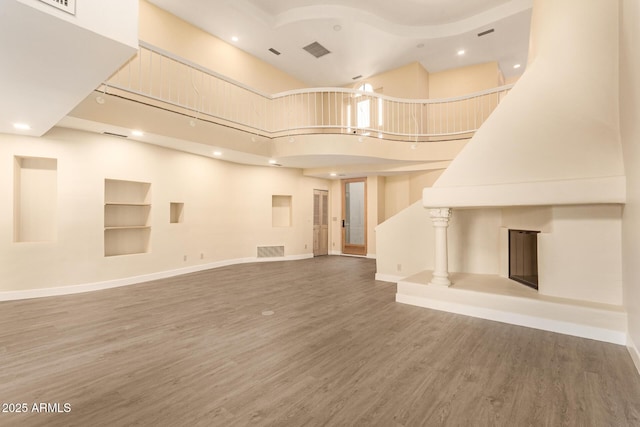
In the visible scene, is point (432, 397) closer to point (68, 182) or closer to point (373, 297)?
point (373, 297)

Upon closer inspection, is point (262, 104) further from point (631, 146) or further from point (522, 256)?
point (631, 146)

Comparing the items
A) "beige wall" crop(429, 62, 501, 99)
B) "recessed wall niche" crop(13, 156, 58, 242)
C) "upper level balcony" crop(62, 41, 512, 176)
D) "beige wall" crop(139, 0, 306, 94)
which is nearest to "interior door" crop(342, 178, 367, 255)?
"upper level balcony" crop(62, 41, 512, 176)

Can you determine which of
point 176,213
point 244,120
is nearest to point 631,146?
point 244,120

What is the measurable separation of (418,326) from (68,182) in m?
6.19

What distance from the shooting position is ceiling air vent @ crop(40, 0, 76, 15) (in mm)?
1653

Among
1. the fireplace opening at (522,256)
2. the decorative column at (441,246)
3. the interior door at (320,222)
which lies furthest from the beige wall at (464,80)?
the decorative column at (441,246)

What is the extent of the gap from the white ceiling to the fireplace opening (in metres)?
5.55

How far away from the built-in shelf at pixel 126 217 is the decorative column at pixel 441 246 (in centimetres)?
584

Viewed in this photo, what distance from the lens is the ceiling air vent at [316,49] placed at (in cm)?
795

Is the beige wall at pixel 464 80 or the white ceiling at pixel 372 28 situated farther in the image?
the beige wall at pixel 464 80

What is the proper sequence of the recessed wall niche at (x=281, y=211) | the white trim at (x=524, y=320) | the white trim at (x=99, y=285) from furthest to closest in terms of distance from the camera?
the recessed wall niche at (x=281, y=211), the white trim at (x=99, y=285), the white trim at (x=524, y=320)

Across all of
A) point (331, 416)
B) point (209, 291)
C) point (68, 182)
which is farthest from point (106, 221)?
point (331, 416)

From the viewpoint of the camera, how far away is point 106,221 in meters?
5.69

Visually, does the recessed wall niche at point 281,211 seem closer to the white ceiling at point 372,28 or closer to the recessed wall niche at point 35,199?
the white ceiling at point 372,28
